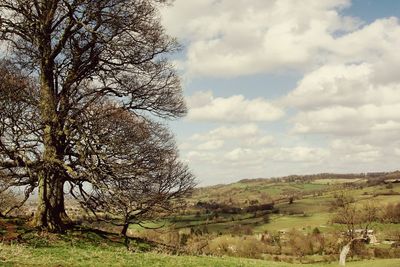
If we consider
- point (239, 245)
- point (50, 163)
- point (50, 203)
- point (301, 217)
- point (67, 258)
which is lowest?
point (239, 245)

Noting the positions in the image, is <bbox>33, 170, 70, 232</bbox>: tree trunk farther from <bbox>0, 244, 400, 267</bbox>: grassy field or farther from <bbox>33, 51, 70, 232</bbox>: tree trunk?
<bbox>0, 244, 400, 267</bbox>: grassy field

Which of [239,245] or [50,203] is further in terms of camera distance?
[239,245]

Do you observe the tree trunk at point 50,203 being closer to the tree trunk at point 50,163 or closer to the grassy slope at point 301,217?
the tree trunk at point 50,163

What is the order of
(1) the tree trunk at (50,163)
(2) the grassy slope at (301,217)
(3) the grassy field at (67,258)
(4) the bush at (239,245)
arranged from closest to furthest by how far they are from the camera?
(3) the grassy field at (67,258) < (1) the tree trunk at (50,163) < (4) the bush at (239,245) < (2) the grassy slope at (301,217)

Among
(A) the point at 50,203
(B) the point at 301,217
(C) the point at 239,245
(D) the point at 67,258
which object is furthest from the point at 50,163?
(B) the point at 301,217

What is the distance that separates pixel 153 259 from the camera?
57.3 ft

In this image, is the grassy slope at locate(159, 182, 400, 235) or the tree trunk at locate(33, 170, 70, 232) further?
the grassy slope at locate(159, 182, 400, 235)

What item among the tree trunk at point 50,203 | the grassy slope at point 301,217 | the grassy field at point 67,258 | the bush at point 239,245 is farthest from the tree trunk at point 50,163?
the grassy slope at point 301,217

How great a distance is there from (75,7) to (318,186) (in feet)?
590

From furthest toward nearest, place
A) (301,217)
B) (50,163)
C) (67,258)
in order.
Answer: (301,217)
(50,163)
(67,258)

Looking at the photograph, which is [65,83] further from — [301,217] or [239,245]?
[301,217]

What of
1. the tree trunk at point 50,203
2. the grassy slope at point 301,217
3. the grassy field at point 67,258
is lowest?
the grassy slope at point 301,217

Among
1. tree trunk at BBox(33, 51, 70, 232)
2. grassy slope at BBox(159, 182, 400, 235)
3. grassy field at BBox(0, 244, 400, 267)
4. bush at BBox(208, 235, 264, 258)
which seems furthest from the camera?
grassy slope at BBox(159, 182, 400, 235)

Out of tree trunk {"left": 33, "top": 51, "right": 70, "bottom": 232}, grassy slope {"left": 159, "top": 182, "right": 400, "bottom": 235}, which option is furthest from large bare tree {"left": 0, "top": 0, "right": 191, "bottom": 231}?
grassy slope {"left": 159, "top": 182, "right": 400, "bottom": 235}
